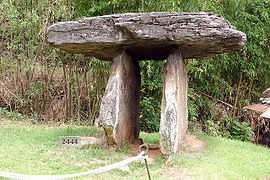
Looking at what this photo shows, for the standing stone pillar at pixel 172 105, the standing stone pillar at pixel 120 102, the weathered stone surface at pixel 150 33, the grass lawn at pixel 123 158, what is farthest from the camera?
the standing stone pillar at pixel 120 102

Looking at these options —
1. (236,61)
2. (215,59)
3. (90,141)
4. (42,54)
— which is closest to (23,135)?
(90,141)

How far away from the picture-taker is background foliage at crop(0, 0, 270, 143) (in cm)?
786

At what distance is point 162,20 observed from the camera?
4512 millimetres

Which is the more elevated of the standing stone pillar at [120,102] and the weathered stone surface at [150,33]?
the weathered stone surface at [150,33]

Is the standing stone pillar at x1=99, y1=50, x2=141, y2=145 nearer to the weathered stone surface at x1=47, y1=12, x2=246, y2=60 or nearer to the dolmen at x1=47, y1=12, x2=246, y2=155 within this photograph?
the dolmen at x1=47, y1=12, x2=246, y2=155

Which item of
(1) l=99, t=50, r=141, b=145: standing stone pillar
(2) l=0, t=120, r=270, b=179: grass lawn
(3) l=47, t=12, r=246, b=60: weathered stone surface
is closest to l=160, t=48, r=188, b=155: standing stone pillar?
(2) l=0, t=120, r=270, b=179: grass lawn

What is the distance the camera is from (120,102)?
16.5ft

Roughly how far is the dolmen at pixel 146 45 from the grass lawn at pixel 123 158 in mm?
321

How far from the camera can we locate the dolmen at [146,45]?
4.45 m

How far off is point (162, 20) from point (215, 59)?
4.03 meters

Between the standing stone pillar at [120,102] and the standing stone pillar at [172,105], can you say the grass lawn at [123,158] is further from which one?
the standing stone pillar at [120,102]

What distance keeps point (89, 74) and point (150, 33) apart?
413 cm

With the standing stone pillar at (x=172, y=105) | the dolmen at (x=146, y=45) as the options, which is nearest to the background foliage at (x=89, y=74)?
the dolmen at (x=146, y=45)

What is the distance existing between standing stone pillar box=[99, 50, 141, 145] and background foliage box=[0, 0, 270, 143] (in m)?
1.96
